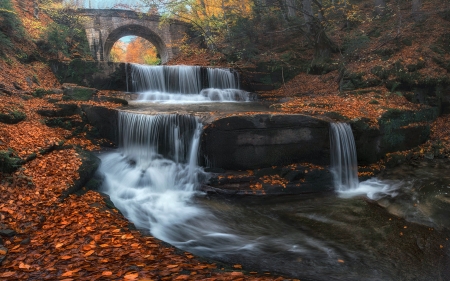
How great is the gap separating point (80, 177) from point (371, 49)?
13.0m

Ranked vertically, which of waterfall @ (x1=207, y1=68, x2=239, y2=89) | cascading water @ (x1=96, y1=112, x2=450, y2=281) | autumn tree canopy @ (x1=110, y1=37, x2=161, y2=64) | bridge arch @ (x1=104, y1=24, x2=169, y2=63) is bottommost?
cascading water @ (x1=96, y1=112, x2=450, y2=281)

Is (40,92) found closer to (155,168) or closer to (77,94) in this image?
(77,94)

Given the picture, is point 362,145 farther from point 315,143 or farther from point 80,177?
point 80,177

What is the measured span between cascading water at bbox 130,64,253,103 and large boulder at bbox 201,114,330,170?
650 centimetres

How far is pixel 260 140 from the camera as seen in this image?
795 cm

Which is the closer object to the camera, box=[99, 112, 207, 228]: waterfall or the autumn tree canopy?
box=[99, 112, 207, 228]: waterfall

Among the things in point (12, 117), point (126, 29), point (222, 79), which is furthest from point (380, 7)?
point (126, 29)

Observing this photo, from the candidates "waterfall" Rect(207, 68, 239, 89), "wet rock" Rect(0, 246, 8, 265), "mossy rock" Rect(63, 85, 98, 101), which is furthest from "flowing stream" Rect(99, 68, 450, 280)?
"waterfall" Rect(207, 68, 239, 89)

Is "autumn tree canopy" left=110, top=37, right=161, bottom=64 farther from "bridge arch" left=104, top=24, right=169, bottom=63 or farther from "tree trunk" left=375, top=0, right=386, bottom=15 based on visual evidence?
"tree trunk" left=375, top=0, right=386, bottom=15

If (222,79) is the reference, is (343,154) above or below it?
below

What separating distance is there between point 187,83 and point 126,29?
41.5 feet

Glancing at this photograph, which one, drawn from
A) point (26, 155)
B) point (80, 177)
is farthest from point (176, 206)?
point (26, 155)

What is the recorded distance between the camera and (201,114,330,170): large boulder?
7.89 m

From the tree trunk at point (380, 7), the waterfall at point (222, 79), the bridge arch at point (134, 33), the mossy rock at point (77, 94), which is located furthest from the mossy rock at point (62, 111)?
the bridge arch at point (134, 33)
